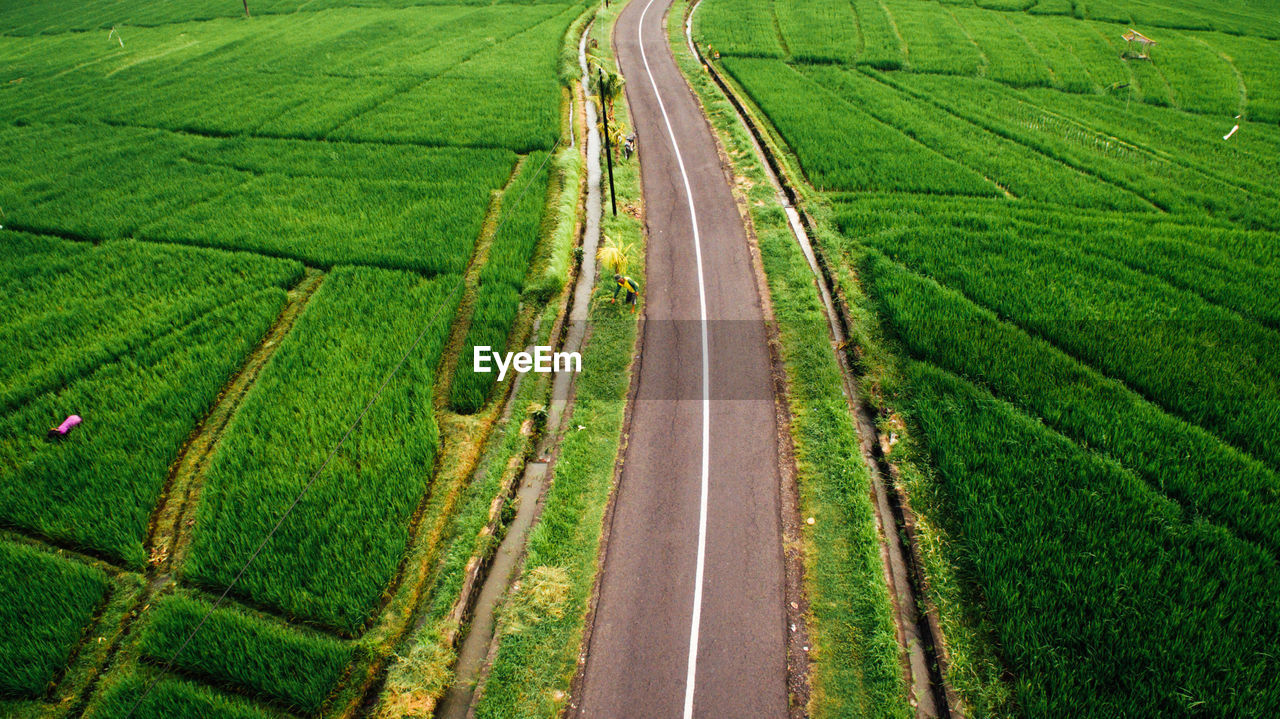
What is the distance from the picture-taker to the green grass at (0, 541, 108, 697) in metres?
8.02

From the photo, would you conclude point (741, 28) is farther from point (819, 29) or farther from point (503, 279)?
point (503, 279)

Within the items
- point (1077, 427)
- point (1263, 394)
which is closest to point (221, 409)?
point (1077, 427)

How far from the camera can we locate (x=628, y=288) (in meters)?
15.1

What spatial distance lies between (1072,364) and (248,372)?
18625 millimetres

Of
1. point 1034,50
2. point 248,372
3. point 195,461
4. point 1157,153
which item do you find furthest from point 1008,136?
point 195,461

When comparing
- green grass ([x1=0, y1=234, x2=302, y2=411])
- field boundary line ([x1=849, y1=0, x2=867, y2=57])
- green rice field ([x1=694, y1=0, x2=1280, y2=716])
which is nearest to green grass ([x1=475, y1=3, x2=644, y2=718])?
green rice field ([x1=694, y1=0, x2=1280, y2=716])

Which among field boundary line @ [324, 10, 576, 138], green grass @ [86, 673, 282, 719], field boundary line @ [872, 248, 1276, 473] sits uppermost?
field boundary line @ [324, 10, 576, 138]

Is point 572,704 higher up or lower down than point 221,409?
lower down

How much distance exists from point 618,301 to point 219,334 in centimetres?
1009

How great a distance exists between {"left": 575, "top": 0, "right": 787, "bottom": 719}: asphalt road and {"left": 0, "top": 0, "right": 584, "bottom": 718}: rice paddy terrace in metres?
2.78

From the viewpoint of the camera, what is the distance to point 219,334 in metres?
14.4

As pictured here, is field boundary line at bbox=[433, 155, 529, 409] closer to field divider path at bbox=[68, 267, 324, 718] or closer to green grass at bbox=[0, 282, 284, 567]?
field divider path at bbox=[68, 267, 324, 718]

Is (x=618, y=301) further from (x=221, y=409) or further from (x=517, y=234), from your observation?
(x=221, y=409)

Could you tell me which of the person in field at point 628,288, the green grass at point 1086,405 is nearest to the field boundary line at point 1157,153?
the green grass at point 1086,405
